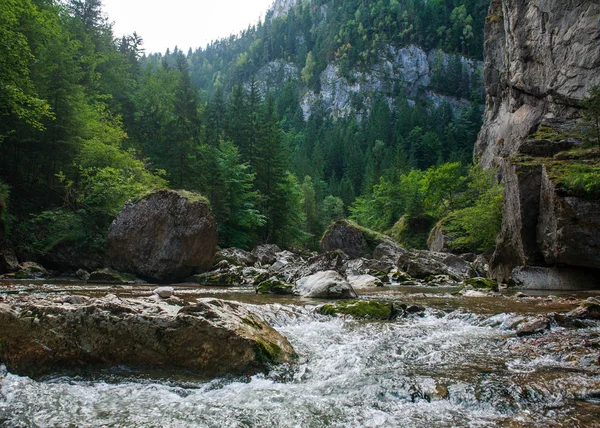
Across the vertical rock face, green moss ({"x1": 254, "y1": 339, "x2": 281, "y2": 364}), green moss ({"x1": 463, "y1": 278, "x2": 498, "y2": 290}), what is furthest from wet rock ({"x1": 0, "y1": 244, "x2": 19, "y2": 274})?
the vertical rock face

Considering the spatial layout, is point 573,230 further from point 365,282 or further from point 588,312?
point 365,282

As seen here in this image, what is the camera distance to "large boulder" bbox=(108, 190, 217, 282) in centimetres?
1800

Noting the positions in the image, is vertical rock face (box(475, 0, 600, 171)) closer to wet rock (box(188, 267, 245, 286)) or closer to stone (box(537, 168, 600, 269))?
stone (box(537, 168, 600, 269))

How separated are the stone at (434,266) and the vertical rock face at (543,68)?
8215mm

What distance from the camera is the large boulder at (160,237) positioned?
18.0 metres

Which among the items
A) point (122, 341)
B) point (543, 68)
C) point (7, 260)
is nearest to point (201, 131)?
point (7, 260)

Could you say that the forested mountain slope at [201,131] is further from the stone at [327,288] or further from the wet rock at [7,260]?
the stone at [327,288]

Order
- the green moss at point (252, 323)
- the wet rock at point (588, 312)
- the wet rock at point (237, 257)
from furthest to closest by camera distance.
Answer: the wet rock at point (237, 257)
the wet rock at point (588, 312)
the green moss at point (252, 323)

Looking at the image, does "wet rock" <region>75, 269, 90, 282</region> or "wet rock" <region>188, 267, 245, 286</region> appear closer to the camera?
"wet rock" <region>75, 269, 90, 282</region>

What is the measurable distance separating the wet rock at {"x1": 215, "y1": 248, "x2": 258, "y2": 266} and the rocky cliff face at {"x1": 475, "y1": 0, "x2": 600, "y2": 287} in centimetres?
1376

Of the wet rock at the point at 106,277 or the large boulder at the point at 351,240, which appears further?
the large boulder at the point at 351,240

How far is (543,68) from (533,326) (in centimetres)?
3474

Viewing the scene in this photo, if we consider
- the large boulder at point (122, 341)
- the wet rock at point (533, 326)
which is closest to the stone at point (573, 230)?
the wet rock at point (533, 326)

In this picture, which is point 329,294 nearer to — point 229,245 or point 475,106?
point 229,245
